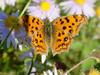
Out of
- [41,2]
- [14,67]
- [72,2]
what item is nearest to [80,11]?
[72,2]

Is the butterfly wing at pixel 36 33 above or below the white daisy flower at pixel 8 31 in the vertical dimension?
above

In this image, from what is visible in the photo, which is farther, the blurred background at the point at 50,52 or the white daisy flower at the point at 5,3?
the white daisy flower at the point at 5,3

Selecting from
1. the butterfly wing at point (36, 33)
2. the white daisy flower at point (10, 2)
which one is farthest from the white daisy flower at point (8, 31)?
the white daisy flower at point (10, 2)

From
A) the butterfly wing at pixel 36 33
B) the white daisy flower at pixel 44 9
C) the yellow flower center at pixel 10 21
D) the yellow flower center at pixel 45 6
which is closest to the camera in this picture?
the butterfly wing at pixel 36 33

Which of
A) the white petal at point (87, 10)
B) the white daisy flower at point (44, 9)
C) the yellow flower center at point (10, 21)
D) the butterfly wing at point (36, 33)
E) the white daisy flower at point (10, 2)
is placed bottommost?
the white petal at point (87, 10)

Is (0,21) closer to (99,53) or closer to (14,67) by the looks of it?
(14,67)

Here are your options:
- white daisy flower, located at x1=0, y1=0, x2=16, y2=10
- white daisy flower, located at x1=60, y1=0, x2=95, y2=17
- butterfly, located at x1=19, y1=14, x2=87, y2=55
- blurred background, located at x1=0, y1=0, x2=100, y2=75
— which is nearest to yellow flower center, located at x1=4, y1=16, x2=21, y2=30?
blurred background, located at x1=0, y1=0, x2=100, y2=75

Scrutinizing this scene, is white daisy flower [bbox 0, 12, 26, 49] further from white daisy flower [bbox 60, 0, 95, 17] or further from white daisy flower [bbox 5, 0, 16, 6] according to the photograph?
white daisy flower [bbox 60, 0, 95, 17]

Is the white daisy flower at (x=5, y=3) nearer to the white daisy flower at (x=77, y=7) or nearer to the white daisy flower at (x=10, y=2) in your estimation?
the white daisy flower at (x=10, y=2)
